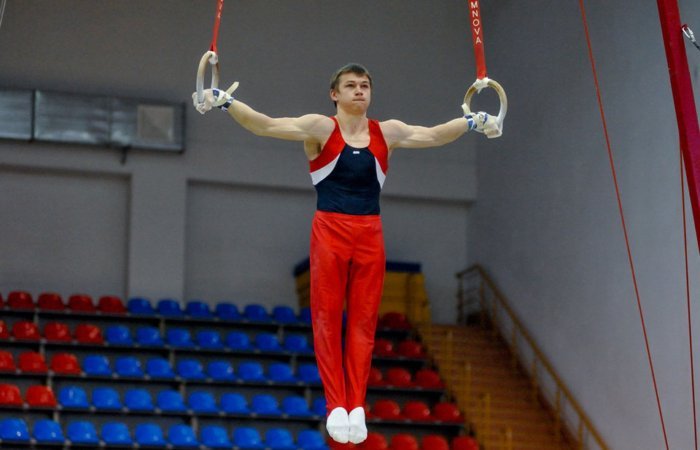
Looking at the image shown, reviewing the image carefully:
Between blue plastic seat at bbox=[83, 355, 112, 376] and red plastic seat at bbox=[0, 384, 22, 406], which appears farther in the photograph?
blue plastic seat at bbox=[83, 355, 112, 376]

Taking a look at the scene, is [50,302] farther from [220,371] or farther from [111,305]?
[220,371]

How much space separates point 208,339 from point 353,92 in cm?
931

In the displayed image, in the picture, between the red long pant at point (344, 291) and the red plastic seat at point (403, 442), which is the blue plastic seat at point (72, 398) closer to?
the red plastic seat at point (403, 442)

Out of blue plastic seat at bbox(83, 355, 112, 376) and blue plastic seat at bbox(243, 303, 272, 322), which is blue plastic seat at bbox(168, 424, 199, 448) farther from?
blue plastic seat at bbox(243, 303, 272, 322)

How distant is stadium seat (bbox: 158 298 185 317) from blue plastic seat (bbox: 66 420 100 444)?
11.0 ft

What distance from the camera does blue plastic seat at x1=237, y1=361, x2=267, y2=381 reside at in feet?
48.3

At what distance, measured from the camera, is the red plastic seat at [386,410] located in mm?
14352

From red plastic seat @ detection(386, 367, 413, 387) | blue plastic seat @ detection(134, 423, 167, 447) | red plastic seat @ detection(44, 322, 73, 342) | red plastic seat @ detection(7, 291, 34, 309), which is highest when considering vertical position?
red plastic seat @ detection(7, 291, 34, 309)

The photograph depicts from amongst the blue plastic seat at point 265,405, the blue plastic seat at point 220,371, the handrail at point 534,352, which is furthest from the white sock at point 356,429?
the blue plastic seat at point 220,371

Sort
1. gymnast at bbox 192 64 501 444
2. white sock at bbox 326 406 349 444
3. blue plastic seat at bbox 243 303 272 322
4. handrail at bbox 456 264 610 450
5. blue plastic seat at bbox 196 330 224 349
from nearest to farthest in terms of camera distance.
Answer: white sock at bbox 326 406 349 444
gymnast at bbox 192 64 501 444
handrail at bbox 456 264 610 450
blue plastic seat at bbox 196 330 224 349
blue plastic seat at bbox 243 303 272 322

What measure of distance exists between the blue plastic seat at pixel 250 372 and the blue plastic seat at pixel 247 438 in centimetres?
147

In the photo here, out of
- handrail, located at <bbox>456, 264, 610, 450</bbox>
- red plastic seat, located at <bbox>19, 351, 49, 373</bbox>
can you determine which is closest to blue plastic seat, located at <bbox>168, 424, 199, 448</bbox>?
red plastic seat, located at <bbox>19, 351, 49, 373</bbox>

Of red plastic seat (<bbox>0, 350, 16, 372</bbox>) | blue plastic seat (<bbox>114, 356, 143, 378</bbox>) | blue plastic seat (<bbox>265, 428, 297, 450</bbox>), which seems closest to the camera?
blue plastic seat (<bbox>265, 428, 297, 450</bbox>)

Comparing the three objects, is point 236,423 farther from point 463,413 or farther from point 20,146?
point 20,146
